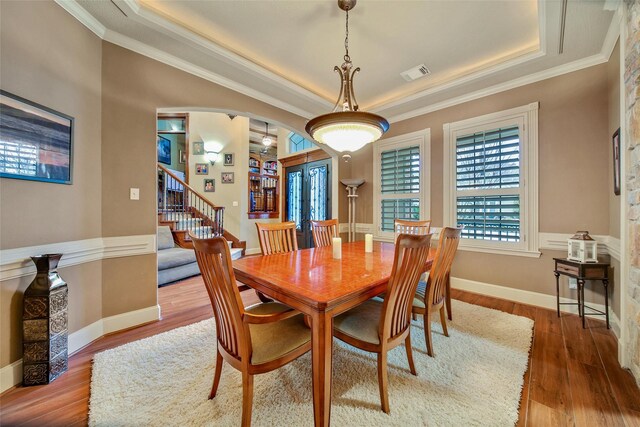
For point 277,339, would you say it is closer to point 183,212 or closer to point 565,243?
point 565,243

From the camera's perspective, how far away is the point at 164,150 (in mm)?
7855

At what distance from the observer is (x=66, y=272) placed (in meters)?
1.91

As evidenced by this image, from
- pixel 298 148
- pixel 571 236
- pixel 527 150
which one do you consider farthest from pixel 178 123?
pixel 571 236

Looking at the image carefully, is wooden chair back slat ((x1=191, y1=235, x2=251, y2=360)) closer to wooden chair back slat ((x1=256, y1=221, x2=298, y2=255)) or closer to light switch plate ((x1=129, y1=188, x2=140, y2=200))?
wooden chair back slat ((x1=256, y1=221, x2=298, y2=255))

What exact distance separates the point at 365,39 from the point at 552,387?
3209mm

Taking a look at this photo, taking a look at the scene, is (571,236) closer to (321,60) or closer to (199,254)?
(321,60)

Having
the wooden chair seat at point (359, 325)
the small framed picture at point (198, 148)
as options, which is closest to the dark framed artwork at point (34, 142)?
the wooden chair seat at point (359, 325)

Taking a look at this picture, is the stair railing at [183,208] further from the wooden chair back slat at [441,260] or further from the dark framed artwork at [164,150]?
the wooden chair back slat at [441,260]

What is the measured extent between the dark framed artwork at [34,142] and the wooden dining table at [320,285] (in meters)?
1.49

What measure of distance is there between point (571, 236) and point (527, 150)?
1.07 meters

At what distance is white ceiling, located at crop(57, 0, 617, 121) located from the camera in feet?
6.76

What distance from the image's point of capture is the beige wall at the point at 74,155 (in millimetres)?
1547

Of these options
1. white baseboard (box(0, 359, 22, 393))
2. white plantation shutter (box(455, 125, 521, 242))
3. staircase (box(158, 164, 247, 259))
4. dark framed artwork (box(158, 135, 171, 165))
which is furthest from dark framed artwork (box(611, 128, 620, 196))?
dark framed artwork (box(158, 135, 171, 165))

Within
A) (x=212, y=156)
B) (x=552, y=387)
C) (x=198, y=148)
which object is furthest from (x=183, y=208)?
(x=552, y=387)
